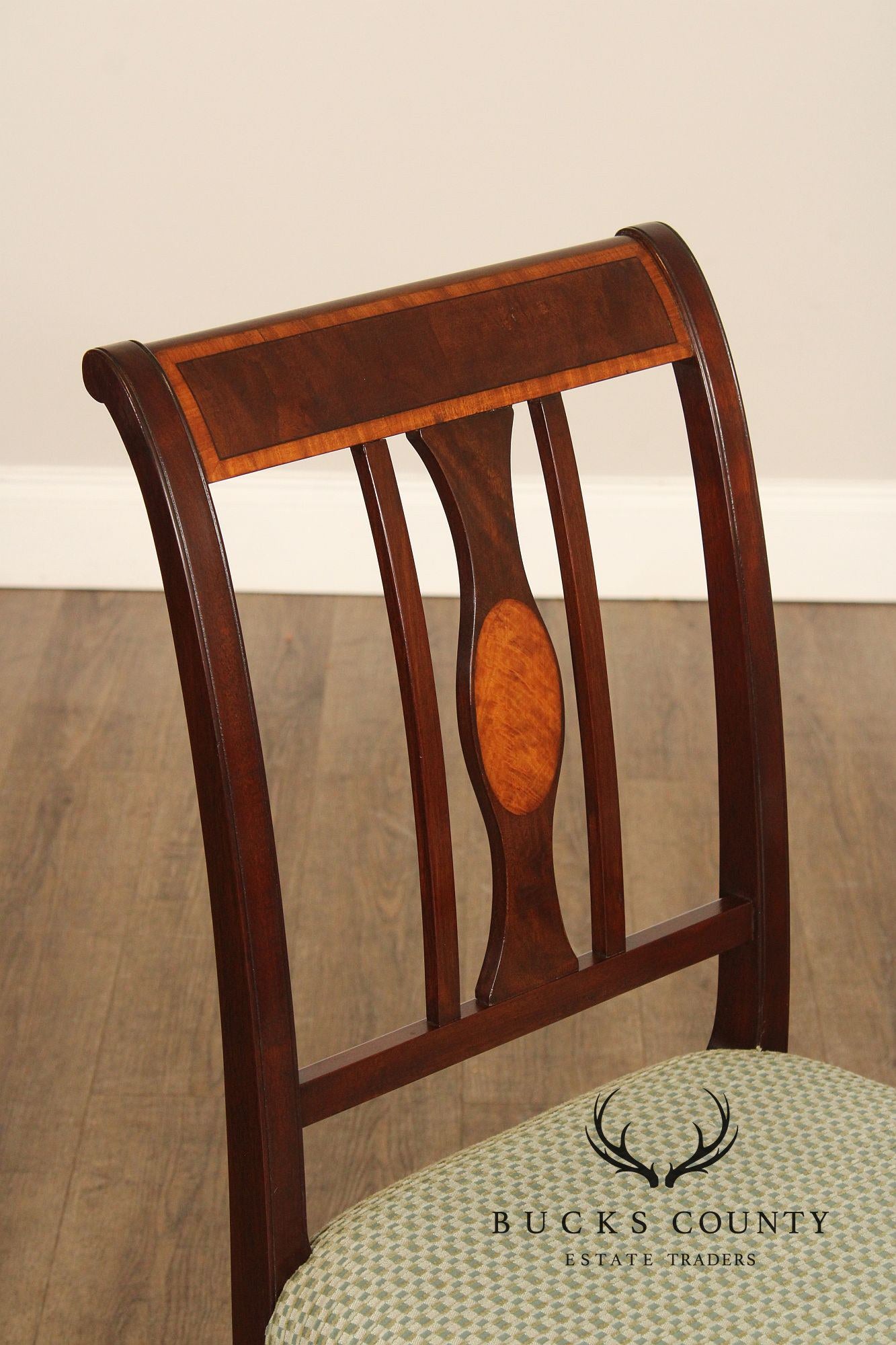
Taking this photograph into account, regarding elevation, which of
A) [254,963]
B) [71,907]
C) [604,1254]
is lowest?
[604,1254]

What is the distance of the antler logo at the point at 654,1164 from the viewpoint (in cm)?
77

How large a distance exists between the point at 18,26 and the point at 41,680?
1.02 metres

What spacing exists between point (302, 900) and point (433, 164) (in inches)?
48.1

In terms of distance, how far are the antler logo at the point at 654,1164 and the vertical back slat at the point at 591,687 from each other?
101mm

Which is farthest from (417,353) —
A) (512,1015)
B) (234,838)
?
(512,1015)

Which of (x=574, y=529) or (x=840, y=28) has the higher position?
(x=840, y=28)

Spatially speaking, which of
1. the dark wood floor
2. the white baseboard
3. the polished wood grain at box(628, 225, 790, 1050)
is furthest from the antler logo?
the white baseboard

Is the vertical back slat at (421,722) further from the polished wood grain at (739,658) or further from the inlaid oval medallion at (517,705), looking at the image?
the polished wood grain at (739,658)

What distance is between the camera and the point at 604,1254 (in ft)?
2.36

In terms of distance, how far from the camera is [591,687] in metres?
0.79

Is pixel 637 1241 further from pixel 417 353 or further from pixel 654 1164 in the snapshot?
pixel 417 353

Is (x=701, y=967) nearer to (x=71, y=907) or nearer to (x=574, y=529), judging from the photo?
(x=71, y=907)

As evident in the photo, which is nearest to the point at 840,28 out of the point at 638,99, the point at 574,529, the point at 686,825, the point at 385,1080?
the point at 638,99

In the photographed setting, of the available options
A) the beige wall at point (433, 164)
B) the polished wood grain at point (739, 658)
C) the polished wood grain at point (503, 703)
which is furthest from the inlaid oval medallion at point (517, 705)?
the beige wall at point (433, 164)
